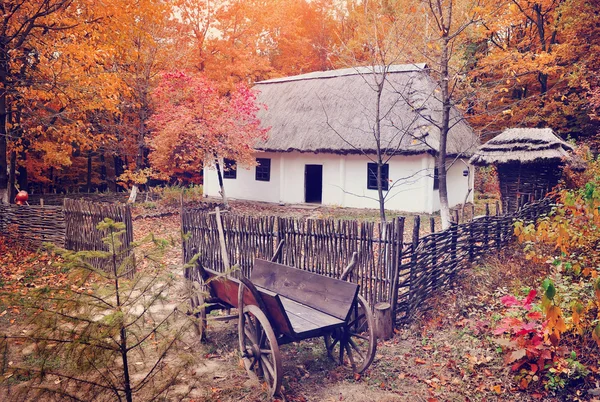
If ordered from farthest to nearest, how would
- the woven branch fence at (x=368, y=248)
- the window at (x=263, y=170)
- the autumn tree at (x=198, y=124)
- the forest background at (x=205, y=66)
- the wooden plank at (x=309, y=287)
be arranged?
the window at (x=263, y=170), the autumn tree at (x=198, y=124), the forest background at (x=205, y=66), the woven branch fence at (x=368, y=248), the wooden plank at (x=309, y=287)

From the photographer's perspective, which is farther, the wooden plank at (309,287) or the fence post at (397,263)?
the fence post at (397,263)

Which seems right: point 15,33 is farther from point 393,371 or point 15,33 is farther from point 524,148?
point 524,148

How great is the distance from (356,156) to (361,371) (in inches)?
487

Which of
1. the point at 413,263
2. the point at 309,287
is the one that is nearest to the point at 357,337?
the point at 309,287

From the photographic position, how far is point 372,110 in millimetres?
16562

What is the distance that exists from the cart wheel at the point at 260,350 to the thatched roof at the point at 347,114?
11.0 m

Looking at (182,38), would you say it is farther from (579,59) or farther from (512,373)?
(512,373)

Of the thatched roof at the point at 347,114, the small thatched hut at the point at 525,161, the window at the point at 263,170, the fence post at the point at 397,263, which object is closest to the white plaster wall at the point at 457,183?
the thatched roof at the point at 347,114

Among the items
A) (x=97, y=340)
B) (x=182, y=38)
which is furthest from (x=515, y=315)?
(x=182, y=38)

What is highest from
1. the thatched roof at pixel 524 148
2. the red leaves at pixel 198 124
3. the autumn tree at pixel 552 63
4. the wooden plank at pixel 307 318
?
the autumn tree at pixel 552 63

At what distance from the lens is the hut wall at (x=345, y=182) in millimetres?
15211

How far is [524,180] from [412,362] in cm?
711

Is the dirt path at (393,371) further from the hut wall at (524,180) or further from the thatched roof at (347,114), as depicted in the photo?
the thatched roof at (347,114)

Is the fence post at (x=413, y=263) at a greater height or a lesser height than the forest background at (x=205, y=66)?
lesser
